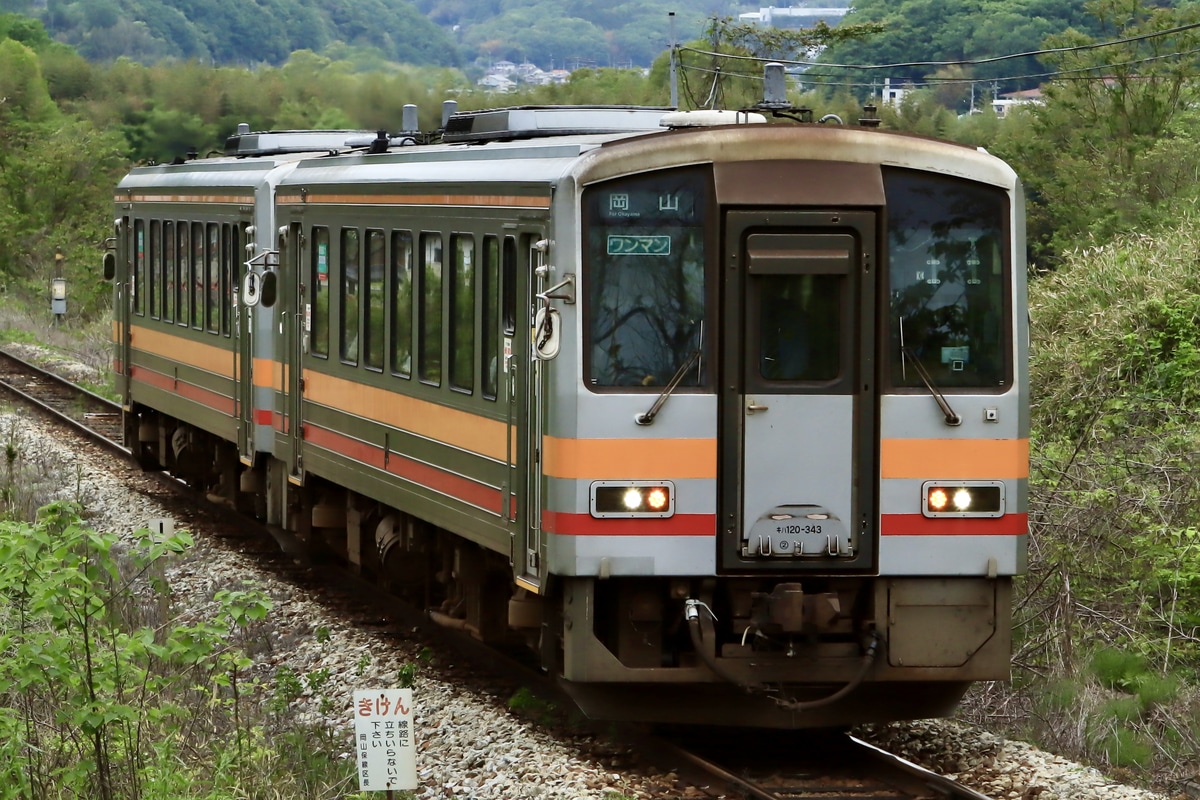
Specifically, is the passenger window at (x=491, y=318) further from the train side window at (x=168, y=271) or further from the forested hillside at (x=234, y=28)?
the forested hillside at (x=234, y=28)

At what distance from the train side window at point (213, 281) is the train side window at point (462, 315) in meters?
5.65

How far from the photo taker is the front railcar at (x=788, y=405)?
8.05m

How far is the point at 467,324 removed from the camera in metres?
9.43

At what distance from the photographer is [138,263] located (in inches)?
703

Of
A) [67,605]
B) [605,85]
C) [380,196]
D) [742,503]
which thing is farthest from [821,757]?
[605,85]

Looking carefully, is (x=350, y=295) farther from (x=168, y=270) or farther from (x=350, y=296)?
(x=168, y=270)

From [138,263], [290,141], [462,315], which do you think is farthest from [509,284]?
[138,263]

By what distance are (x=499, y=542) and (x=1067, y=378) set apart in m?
7.18

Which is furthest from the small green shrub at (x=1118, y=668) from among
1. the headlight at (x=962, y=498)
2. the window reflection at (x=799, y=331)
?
the window reflection at (x=799, y=331)

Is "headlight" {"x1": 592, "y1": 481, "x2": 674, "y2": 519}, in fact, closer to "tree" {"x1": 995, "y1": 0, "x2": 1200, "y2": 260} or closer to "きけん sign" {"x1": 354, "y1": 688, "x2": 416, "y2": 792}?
"きけん sign" {"x1": 354, "y1": 688, "x2": 416, "y2": 792}

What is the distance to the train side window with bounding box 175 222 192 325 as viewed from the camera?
52.2ft

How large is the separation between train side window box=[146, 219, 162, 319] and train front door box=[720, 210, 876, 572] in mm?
9949

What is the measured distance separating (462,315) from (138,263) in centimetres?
912

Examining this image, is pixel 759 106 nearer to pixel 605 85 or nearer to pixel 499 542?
pixel 499 542
